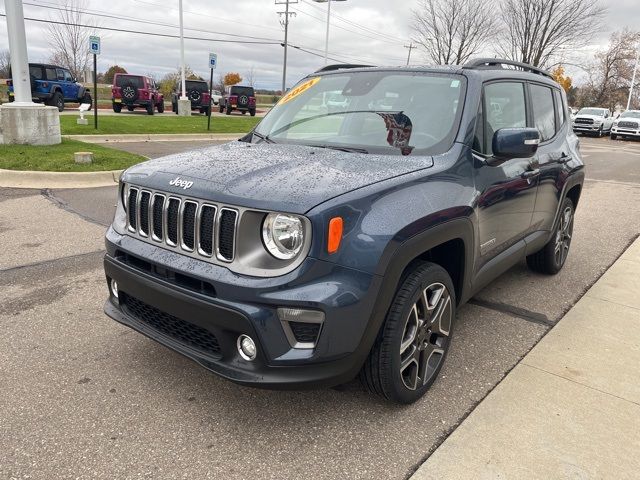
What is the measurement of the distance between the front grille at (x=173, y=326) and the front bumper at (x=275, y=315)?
31mm

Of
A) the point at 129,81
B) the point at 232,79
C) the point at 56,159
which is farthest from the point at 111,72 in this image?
the point at 56,159

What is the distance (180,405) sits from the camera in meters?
2.73

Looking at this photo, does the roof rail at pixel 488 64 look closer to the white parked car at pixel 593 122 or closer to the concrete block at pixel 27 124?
the concrete block at pixel 27 124

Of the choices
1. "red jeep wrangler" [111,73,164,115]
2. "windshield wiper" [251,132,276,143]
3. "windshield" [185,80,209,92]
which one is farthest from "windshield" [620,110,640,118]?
"windshield wiper" [251,132,276,143]

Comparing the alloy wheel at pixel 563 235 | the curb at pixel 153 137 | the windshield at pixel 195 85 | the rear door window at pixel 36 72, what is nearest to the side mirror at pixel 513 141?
the alloy wheel at pixel 563 235

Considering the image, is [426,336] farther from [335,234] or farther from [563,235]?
[563,235]

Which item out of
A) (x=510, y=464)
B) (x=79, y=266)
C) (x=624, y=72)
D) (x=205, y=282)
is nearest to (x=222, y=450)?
(x=205, y=282)

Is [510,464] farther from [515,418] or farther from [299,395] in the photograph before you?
[299,395]

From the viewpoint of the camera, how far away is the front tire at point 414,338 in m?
2.51

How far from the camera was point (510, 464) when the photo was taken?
238 centimetres

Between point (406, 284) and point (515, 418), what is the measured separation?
953 millimetres

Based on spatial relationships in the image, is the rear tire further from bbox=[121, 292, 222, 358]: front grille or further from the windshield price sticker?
bbox=[121, 292, 222, 358]: front grille

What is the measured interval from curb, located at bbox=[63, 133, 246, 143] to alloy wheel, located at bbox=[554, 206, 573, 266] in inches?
459

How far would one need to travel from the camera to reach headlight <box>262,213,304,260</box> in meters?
2.21
